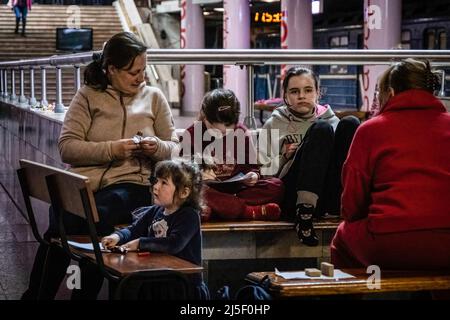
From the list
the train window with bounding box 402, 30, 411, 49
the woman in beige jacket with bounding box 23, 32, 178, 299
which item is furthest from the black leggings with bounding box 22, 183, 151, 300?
the train window with bounding box 402, 30, 411, 49

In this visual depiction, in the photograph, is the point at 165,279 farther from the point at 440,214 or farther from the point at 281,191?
the point at 281,191

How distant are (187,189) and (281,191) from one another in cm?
123

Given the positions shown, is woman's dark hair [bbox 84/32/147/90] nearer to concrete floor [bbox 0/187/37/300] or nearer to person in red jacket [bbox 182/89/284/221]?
person in red jacket [bbox 182/89/284/221]

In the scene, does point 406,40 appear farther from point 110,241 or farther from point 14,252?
point 110,241

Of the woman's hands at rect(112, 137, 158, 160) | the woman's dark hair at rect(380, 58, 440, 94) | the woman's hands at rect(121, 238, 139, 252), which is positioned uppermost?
the woman's dark hair at rect(380, 58, 440, 94)

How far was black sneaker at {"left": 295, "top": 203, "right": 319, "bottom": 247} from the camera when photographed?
536 cm

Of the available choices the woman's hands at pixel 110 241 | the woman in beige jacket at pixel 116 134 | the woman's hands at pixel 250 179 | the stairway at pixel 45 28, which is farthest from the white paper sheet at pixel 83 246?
the stairway at pixel 45 28

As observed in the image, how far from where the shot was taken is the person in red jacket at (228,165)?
5.52m

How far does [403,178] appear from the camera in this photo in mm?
4273

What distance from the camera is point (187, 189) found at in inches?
178

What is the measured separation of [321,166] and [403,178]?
45.3 inches

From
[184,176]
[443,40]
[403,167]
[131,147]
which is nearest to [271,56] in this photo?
[131,147]

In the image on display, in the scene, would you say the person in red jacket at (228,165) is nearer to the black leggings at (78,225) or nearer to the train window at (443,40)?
the black leggings at (78,225)

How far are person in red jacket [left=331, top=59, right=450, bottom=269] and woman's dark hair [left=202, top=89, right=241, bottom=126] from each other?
1.29m
